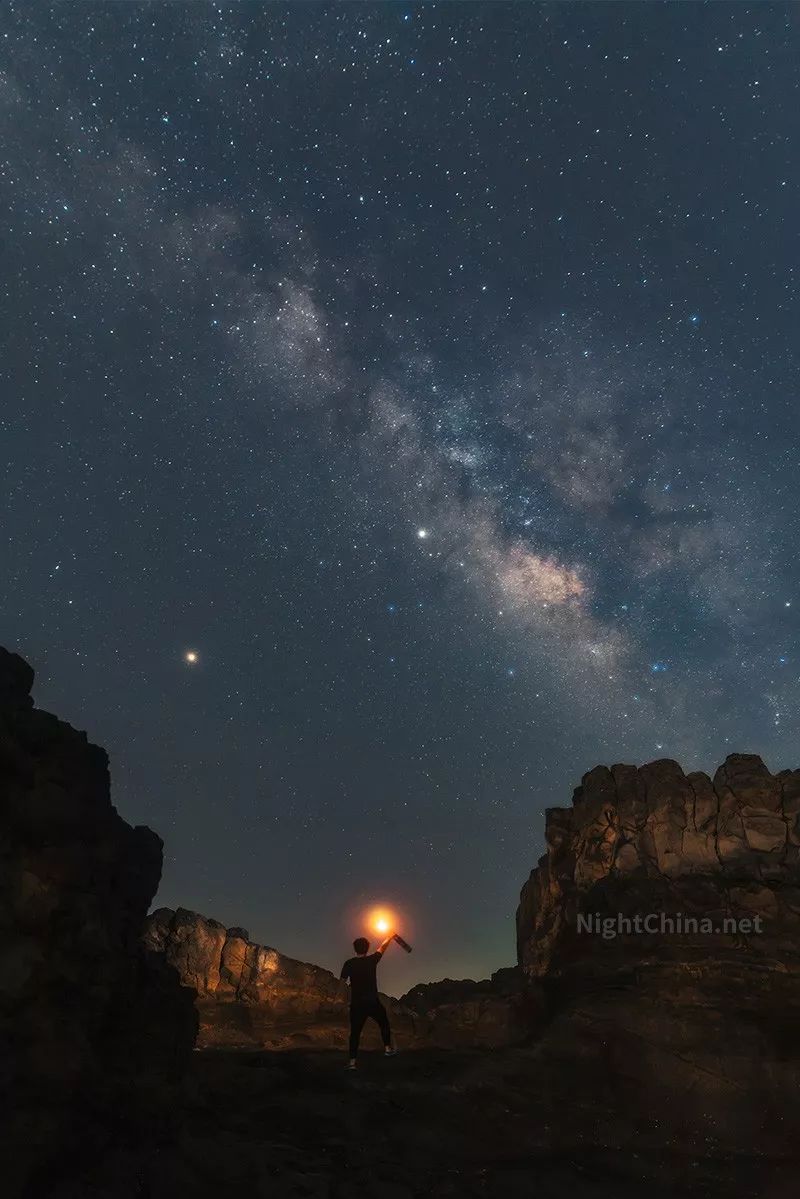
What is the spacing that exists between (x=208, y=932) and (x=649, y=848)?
1926 cm

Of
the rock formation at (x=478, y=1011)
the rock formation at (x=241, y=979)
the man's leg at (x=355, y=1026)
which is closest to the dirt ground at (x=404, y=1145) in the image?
the man's leg at (x=355, y=1026)

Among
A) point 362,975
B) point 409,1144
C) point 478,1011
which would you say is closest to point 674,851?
point 478,1011

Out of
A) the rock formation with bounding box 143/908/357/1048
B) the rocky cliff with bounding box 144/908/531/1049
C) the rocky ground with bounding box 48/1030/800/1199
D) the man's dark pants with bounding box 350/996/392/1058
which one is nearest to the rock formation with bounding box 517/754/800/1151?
the rocky ground with bounding box 48/1030/800/1199

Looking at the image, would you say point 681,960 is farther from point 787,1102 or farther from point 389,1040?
point 389,1040

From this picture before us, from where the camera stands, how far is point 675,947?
1845 cm

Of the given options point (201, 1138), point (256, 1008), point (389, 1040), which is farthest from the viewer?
point (256, 1008)

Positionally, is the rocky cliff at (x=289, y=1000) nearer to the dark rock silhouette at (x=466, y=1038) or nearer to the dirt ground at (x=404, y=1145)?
the dark rock silhouette at (x=466, y=1038)

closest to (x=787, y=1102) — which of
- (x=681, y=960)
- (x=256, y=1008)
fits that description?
(x=681, y=960)

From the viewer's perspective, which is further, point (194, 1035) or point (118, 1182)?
point (194, 1035)

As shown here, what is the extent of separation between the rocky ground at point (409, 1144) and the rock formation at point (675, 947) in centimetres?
82

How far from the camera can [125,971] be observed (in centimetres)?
955

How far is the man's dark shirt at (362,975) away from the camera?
1491 cm

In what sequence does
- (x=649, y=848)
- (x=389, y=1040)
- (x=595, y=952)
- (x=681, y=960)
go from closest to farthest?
(x=389, y=1040) < (x=681, y=960) < (x=595, y=952) < (x=649, y=848)

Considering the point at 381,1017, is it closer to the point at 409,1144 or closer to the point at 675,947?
the point at 409,1144
